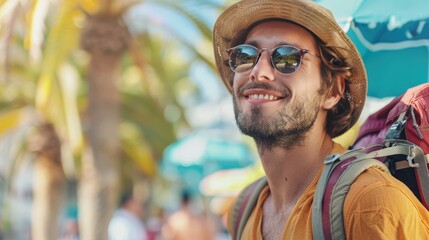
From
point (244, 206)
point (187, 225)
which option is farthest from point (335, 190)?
point (187, 225)

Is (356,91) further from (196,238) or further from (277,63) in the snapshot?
(196,238)

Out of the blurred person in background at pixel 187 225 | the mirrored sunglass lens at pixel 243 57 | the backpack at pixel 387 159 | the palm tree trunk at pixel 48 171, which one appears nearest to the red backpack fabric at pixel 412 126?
the backpack at pixel 387 159

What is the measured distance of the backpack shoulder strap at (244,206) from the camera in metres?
3.18

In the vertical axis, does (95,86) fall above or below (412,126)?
above

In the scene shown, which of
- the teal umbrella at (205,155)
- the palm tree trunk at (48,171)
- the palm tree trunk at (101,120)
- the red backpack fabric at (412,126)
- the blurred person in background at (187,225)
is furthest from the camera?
the palm tree trunk at (48,171)

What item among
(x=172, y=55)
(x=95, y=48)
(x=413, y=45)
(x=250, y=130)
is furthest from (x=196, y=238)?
(x=172, y=55)

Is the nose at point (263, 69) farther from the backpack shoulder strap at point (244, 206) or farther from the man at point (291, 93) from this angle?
the backpack shoulder strap at point (244, 206)

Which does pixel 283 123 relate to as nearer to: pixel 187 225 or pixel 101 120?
pixel 187 225

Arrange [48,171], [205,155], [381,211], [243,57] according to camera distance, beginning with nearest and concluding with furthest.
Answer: [381,211], [243,57], [205,155], [48,171]

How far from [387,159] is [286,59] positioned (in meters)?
0.48

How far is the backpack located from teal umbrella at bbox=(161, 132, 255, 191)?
1183cm

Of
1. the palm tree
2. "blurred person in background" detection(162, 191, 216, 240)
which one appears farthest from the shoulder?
the palm tree

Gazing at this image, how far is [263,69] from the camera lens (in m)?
2.80

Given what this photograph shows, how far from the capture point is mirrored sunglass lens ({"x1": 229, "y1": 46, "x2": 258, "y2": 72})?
287 centimetres
